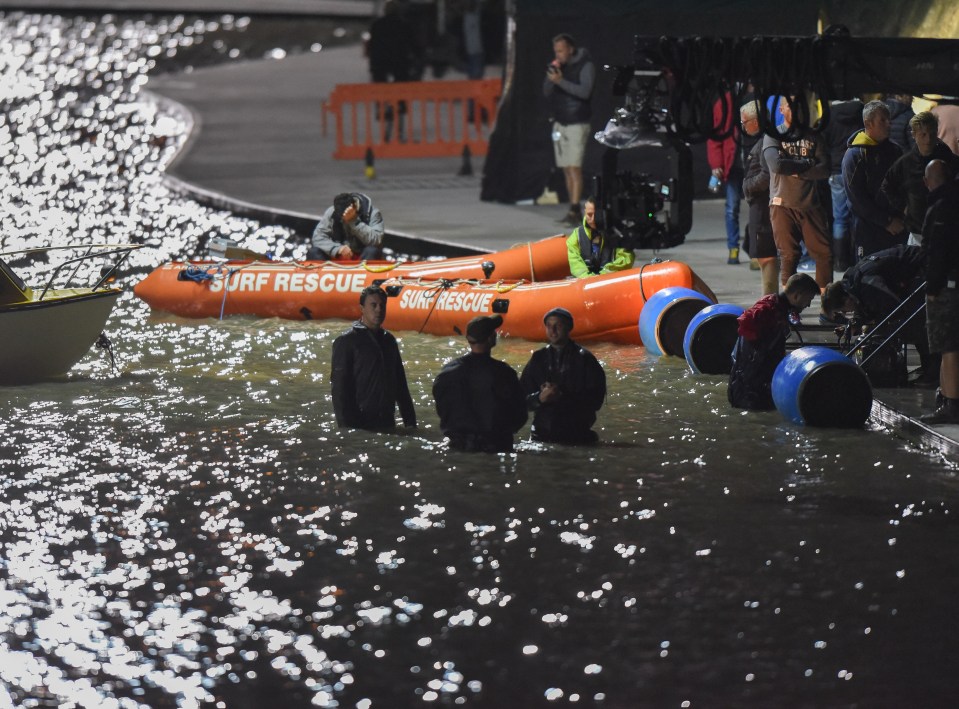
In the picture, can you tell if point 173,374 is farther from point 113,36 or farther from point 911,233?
point 113,36

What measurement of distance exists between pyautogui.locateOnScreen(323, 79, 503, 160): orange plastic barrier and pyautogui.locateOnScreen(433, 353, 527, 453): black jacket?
16653 millimetres

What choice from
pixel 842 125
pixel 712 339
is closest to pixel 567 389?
pixel 712 339

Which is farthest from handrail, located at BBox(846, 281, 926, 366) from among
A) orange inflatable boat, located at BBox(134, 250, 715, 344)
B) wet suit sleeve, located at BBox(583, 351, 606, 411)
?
orange inflatable boat, located at BBox(134, 250, 715, 344)

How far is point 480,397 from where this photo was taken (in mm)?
9742

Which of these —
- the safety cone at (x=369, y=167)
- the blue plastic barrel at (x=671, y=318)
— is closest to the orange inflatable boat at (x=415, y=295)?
the blue plastic barrel at (x=671, y=318)

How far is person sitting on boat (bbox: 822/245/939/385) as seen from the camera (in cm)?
1112

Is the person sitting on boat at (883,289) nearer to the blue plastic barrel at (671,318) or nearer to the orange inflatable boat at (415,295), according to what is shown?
the blue plastic barrel at (671,318)

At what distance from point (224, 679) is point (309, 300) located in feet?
29.5

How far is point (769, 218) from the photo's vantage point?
13.9 meters

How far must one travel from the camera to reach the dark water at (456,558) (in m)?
6.57

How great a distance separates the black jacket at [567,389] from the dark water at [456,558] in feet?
0.67

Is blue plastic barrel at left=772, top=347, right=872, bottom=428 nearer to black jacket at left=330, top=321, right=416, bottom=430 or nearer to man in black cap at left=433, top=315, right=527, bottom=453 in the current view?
man in black cap at left=433, top=315, right=527, bottom=453

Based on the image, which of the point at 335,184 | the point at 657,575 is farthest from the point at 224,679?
the point at 335,184

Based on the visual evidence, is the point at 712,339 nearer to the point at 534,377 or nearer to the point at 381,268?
the point at 534,377
